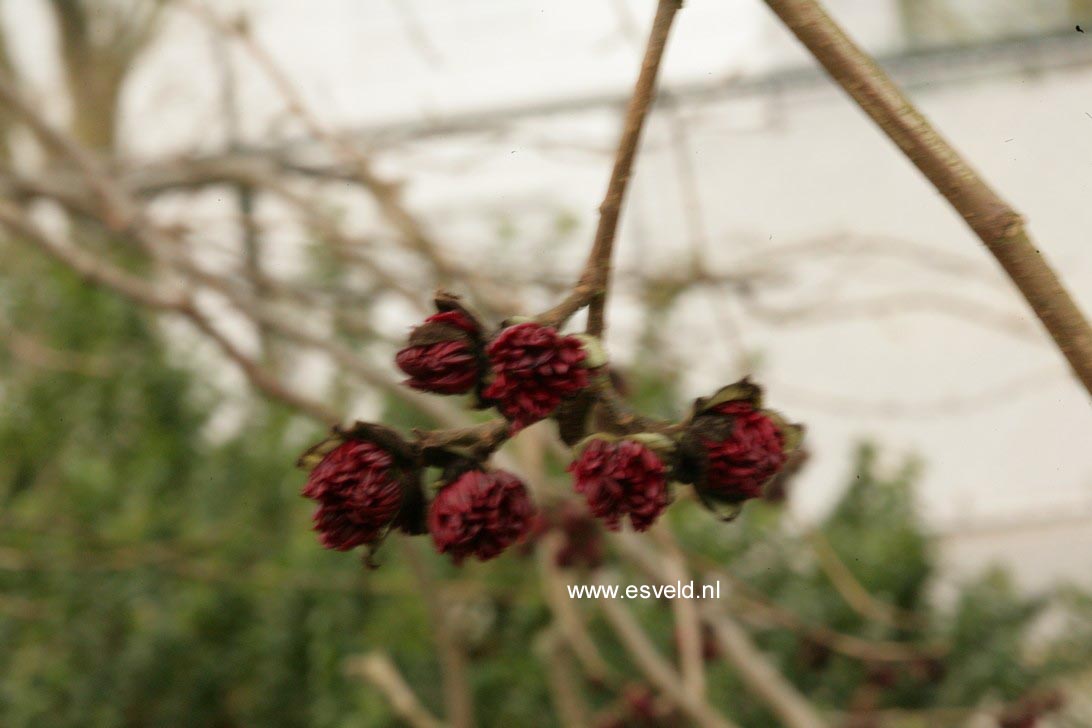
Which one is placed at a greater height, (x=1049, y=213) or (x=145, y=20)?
(x=145, y=20)

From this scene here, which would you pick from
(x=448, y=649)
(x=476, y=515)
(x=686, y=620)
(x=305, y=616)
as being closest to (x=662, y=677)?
(x=686, y=620)

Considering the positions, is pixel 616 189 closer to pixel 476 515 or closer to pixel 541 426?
pixel 476 515

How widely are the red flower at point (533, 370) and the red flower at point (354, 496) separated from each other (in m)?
0.04

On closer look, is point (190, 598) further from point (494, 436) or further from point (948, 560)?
point (494, 436)

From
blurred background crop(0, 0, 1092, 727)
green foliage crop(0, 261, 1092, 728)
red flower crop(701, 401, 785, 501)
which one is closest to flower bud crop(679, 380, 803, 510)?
red flower crop(701, 401, 785, 501)

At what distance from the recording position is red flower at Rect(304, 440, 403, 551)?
25 centimetres

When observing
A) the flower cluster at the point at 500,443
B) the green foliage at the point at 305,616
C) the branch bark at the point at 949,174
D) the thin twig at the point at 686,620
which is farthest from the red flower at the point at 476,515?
the green foliage at the point at 305,616

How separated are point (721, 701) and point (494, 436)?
102 centimetres

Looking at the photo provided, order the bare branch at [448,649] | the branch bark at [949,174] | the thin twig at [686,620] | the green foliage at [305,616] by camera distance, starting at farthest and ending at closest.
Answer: the green foliage at [305,616] → the bare branch at [448,649] → the thin twig at [686,620] → the branch bark at [949,174]

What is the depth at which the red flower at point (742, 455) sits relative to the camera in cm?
25

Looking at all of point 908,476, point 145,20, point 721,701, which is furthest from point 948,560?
point 145,20

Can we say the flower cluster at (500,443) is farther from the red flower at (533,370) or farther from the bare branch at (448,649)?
the bare branch at (448,649)

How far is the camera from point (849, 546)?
4.52 ft

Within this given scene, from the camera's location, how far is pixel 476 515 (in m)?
0.25
